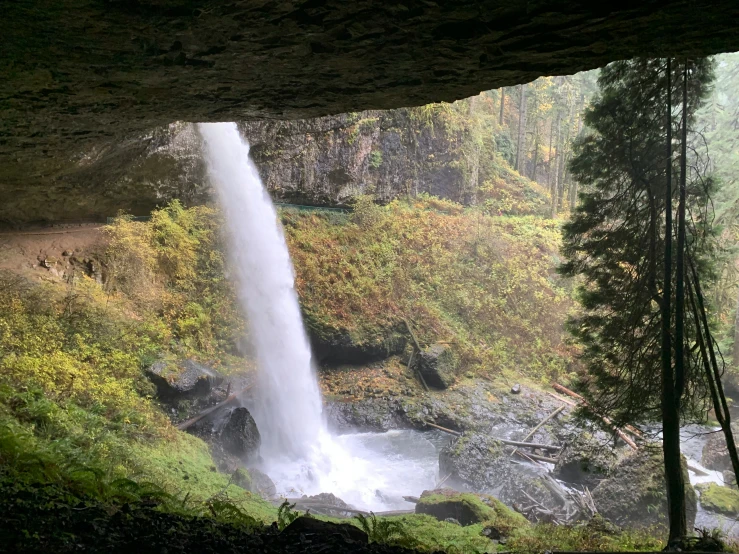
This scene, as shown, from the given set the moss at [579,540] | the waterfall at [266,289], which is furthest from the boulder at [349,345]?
the moss at [579,540]

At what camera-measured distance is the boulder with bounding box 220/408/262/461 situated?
10219 mm

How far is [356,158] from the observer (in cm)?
1800

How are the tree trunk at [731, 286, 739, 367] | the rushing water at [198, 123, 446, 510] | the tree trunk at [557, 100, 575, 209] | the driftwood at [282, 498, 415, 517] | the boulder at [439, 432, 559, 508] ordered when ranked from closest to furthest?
the driftwood at [282, 498, 415, 517]
the boulder at [439, 432, 559, 508]
the rushing water at [198, 123, 446, 510]
the tree trunk at [731, 286, 739, 367]
the tree trunk at [557, 100, 575, 209]

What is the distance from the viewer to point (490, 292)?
19.2 metres

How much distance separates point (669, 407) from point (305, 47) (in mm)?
5675

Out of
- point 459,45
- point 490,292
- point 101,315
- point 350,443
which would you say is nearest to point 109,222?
point 101,315

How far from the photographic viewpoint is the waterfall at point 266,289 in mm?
12844

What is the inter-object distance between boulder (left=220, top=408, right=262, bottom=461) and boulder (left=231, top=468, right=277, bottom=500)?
55cm

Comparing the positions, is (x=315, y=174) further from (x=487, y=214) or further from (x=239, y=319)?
(x=487, y=214)

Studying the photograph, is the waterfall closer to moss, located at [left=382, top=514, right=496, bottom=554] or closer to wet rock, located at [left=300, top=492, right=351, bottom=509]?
wet rock, located at [left=300, top=492, right=351, bottom=509]

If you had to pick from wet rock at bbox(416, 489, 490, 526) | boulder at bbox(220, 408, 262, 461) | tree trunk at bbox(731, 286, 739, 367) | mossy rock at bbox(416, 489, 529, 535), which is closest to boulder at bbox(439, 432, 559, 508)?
mossy rock at bbox(416, 489, 529, 535)

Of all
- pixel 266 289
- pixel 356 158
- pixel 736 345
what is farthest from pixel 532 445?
pixel 356 158

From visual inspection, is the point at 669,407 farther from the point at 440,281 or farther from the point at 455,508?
the point at 440,281

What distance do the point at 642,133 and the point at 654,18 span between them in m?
4.16
